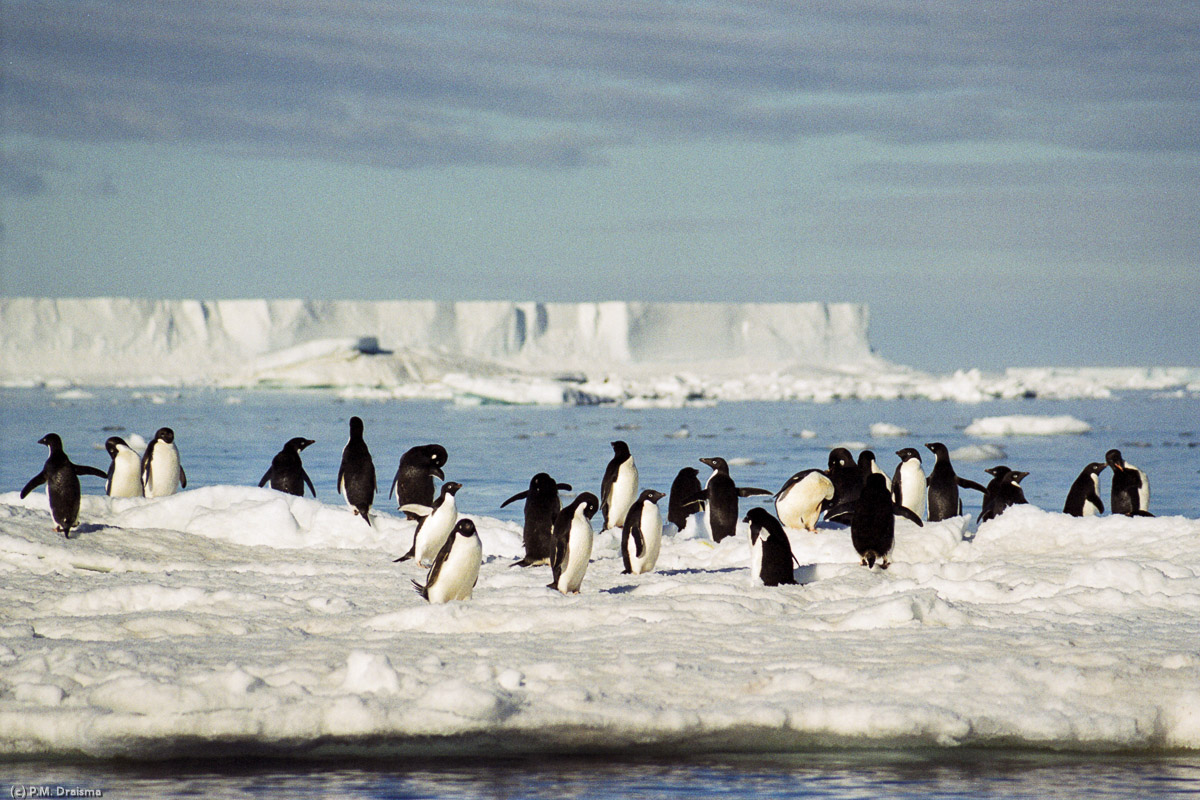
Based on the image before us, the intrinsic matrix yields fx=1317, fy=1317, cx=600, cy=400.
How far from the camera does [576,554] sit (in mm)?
6648

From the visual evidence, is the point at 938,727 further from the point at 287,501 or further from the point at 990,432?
the point at 990,432

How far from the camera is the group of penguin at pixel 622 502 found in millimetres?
6754

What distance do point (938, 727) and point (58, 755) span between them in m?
2.93

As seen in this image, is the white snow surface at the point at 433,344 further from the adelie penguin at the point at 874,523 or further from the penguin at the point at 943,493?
the adelie penguin at the point at 874,523

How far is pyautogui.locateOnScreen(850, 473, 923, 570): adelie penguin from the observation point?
7.59 meters

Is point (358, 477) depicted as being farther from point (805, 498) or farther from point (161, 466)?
point (805, 498)

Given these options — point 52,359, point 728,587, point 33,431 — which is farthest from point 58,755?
point 52,359

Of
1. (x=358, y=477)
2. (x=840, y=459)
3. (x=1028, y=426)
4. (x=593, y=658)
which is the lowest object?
(x=593, y=658)

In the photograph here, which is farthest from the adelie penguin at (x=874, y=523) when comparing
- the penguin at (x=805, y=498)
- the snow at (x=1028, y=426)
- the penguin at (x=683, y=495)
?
the snow at (x=1028, y=426)

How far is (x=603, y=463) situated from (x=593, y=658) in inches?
556

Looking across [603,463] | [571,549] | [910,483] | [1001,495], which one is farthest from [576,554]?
[603,463]

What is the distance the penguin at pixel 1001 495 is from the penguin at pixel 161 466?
6.58m

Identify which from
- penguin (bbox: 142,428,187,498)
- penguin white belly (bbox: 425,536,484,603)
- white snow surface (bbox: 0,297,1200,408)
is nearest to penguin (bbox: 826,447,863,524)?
penguin white belly (bbox: 425,536,484,603)

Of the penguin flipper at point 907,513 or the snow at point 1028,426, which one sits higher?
the snow at point 1028,426
